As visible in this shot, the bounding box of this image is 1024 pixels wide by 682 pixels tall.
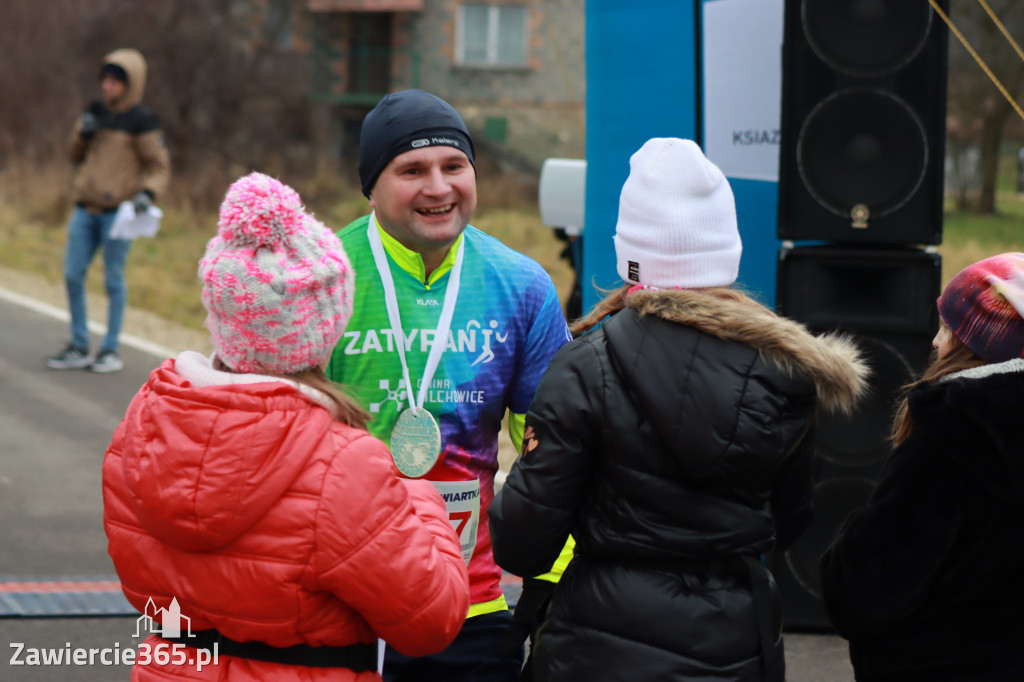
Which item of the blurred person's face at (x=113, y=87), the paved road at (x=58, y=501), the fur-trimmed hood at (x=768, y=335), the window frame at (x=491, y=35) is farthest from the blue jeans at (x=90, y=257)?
the window frame at (x=491, y=35)

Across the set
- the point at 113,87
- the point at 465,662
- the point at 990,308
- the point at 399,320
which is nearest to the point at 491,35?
the point at 113,87

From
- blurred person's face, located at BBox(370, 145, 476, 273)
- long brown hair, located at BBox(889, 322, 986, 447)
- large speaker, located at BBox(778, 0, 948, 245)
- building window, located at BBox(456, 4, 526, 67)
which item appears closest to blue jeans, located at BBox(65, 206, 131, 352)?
large speaker, located at BBox(778, 0, 948, 245)

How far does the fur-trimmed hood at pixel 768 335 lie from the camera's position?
226 centimetres

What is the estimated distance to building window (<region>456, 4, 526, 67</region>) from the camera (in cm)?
3284

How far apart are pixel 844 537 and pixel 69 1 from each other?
85.7ft

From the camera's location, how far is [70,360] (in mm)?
8992

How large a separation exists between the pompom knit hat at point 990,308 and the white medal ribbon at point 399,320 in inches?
44.6

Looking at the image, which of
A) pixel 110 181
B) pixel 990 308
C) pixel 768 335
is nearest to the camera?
pixel 768 335

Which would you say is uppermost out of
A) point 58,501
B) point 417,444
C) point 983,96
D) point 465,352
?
point 983,96

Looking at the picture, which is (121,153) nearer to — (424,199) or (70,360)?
(70,360)

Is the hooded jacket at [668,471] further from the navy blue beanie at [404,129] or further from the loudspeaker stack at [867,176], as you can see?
the loudspeaker stack at [867,176]

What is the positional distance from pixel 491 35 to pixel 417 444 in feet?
103

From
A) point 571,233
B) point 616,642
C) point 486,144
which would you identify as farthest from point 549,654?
point 486,144
